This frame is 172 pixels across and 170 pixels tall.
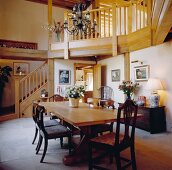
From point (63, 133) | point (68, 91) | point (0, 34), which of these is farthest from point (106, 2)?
point (63, 133)

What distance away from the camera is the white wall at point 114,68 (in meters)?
6.68

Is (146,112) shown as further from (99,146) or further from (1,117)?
(1,117)

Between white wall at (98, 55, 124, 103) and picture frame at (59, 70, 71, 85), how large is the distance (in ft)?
5.15

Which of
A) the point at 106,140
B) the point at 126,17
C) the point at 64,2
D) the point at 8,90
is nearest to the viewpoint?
the point at 106,140

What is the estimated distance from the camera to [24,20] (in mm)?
8391

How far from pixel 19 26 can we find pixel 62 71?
311cm

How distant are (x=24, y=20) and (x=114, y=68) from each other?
4.78 m

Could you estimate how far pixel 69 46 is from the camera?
6.48 metres

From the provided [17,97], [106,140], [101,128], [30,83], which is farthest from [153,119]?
[30,83]

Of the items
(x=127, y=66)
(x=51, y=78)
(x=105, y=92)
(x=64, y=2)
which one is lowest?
(x=105, y=92)

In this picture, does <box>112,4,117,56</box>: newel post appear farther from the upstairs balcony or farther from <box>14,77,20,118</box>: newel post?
<box>14,77,20,118</box>: newel post

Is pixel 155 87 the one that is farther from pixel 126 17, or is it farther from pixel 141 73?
pixel 126 17

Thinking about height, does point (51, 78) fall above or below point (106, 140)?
above

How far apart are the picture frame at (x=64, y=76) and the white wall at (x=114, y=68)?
1.57 meters
